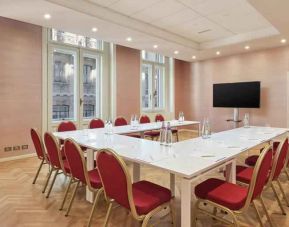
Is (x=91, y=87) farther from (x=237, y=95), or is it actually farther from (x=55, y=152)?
(x=237, y=95)

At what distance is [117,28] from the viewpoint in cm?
490

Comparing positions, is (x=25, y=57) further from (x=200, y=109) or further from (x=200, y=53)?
(x=200, y=109)

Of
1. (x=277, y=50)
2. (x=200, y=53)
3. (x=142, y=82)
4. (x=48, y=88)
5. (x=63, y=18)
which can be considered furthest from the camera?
(x=142, y=82)

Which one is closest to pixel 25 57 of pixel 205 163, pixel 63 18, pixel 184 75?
pixel 63 18

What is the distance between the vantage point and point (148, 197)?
72.2 inches

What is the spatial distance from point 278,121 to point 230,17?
3611mm

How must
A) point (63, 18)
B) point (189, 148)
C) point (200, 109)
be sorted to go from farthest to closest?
point (200, 109) < point (63, 18) < point (189, 148)

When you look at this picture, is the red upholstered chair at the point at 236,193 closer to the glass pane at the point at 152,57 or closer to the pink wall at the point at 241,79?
the pink wall at the point at 241,79

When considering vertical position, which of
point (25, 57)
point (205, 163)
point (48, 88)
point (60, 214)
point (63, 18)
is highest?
point (63, 18)

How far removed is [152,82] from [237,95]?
296 centimetres

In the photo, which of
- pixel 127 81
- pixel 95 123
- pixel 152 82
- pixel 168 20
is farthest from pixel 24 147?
pixel 152 82

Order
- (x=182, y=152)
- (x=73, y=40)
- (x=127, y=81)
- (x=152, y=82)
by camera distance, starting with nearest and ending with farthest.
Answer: (x=182, y=152) < (x=73, y=40) < (x=127, y=81) < (x=152, y=82)

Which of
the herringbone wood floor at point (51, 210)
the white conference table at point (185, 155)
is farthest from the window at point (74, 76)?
the white conference table at point (185, 155)

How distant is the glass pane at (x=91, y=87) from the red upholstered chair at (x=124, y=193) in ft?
15.8
